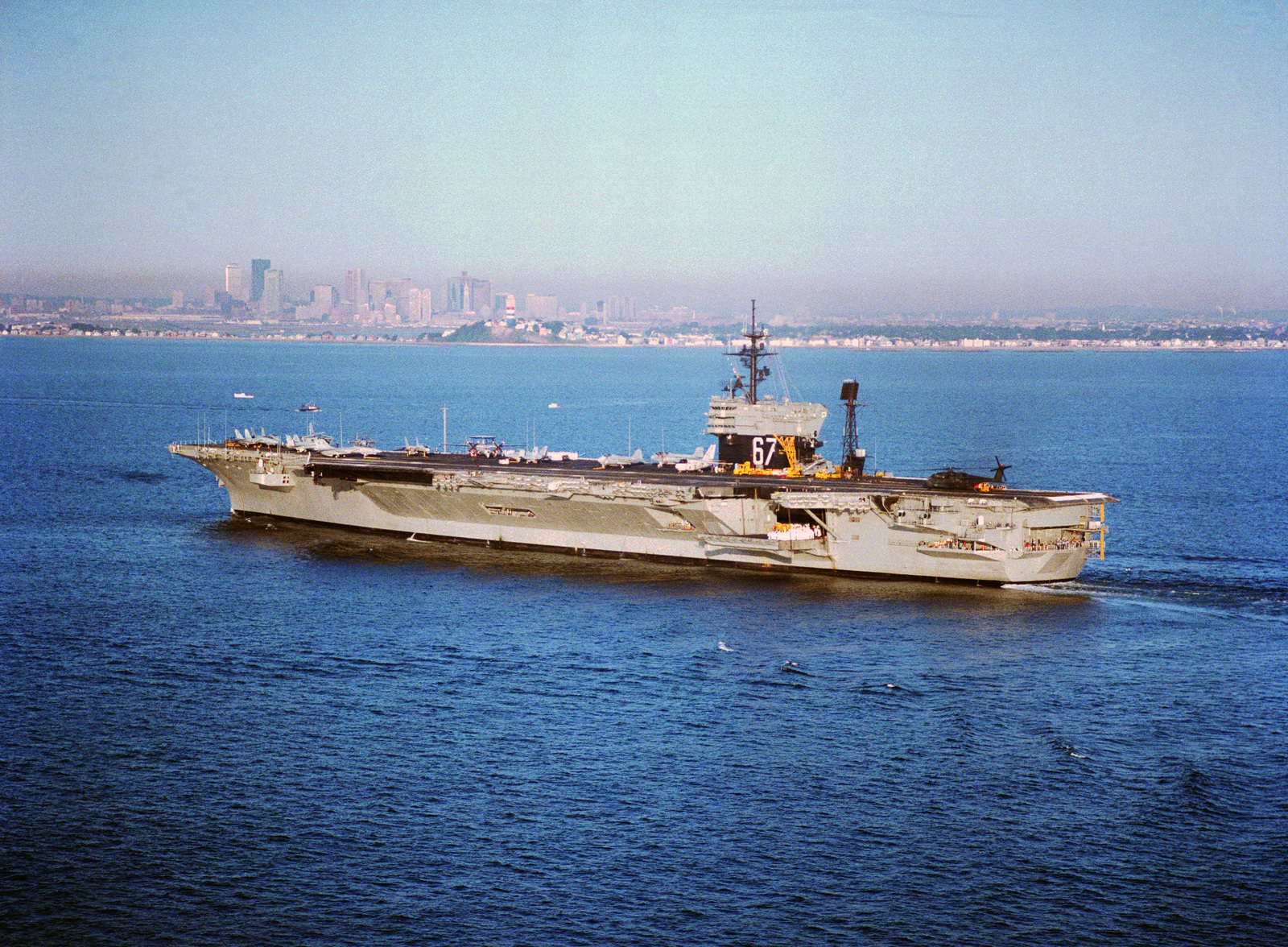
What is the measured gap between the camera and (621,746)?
23.6 m

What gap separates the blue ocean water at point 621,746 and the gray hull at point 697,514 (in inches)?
37.5

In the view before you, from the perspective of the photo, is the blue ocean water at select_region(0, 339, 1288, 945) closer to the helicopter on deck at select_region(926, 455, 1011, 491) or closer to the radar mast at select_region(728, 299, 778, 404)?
the helicopter on deck at select_region(926, 455, 1011, 491)

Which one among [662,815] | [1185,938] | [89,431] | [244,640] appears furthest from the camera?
[89,431]

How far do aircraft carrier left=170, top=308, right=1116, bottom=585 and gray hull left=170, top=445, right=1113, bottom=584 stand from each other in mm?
50

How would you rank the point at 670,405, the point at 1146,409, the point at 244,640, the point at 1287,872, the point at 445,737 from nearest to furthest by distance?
the point at 1287,872 < the point at 445,737 < the point at 244,640 < the point at 1146,409 < the point at 670,405

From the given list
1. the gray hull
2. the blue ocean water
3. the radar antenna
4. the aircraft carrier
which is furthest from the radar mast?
the blue ocean water

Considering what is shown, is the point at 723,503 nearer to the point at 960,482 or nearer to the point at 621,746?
the point at 960,482

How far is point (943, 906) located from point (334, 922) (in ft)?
28.6

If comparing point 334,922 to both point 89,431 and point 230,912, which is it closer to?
point 230,912

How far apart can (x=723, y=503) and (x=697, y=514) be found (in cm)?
114

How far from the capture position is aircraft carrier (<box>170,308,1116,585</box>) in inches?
1373

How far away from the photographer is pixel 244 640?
30062mm

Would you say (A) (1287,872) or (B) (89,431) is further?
(B) (89,431)

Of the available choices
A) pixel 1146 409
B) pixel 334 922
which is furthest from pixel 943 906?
pixel 1146 409
